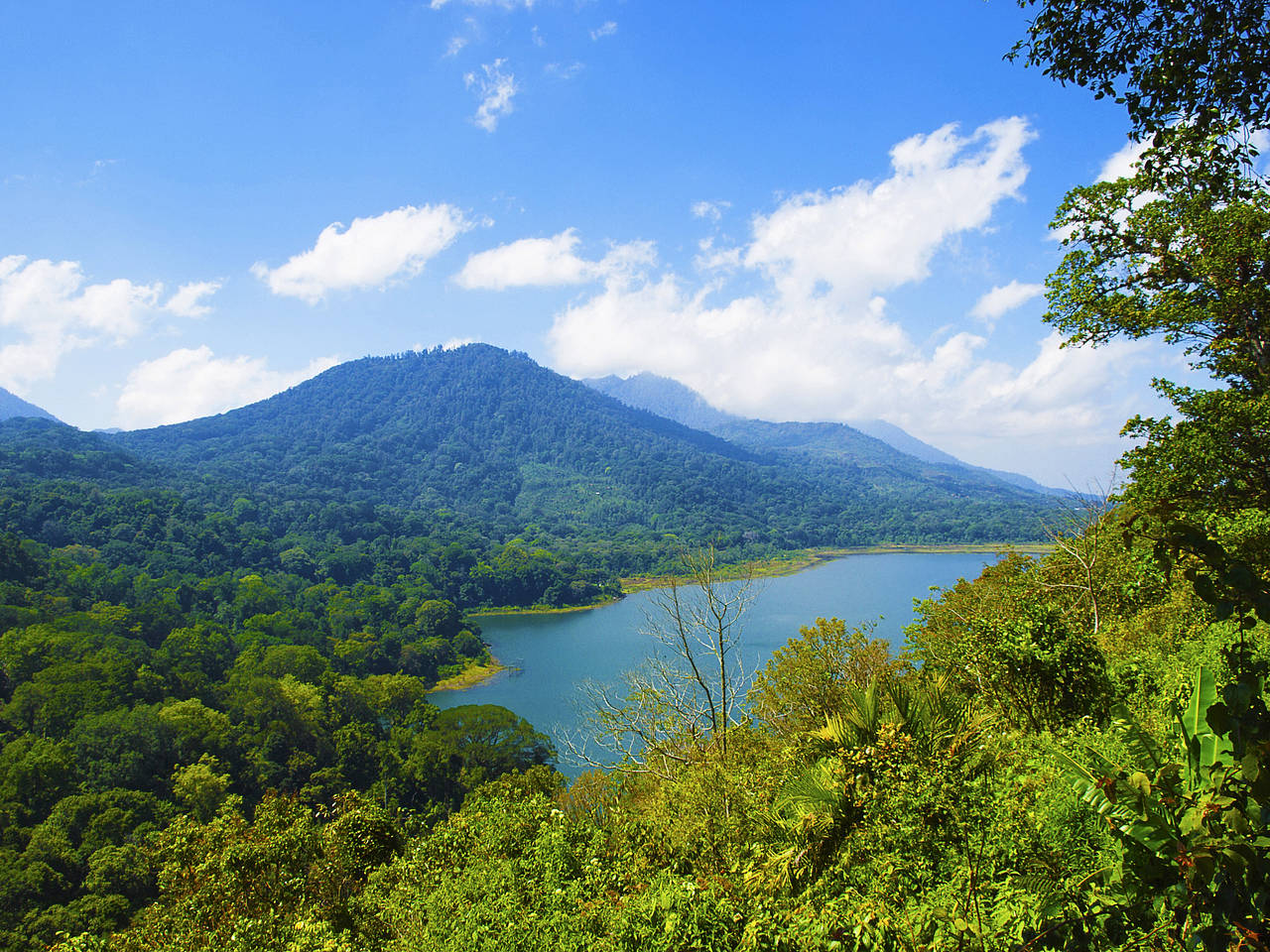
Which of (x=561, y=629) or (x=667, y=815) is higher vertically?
(x=667, y=815)

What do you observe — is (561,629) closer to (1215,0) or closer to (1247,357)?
(1247,357)

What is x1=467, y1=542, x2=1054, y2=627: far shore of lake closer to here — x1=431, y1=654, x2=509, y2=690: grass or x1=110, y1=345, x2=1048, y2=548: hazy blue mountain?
x1=431, y1=654, x2=509, y2=690: grass

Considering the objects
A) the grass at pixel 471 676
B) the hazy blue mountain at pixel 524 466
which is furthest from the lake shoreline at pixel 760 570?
the hazy blue mountain at pixel 524 466

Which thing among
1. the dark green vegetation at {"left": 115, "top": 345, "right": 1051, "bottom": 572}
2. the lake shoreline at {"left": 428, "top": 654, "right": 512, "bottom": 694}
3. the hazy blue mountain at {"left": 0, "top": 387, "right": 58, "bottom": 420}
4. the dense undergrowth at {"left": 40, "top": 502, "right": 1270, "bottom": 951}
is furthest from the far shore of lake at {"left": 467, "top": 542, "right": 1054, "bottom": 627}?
the hazy blue mountain at {"left": 0, "top": 387, "right": 58, "bottom": 420}

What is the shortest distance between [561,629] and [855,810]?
4625 cm

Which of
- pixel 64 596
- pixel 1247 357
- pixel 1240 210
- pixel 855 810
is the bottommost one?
pixel 64 596

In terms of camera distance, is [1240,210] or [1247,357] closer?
[1240,210]

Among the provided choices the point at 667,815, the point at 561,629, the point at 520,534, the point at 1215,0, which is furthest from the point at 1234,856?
the point at 520,534

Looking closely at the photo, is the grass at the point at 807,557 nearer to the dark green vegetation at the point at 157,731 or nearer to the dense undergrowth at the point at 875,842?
the dark green vegetation at the point at 157,731

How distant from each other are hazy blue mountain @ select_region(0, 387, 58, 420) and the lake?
210 meters

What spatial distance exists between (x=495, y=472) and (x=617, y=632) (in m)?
86.5

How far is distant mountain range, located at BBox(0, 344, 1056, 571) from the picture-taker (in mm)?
77750

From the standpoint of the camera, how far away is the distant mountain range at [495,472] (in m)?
77.8

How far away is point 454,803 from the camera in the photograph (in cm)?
2259
